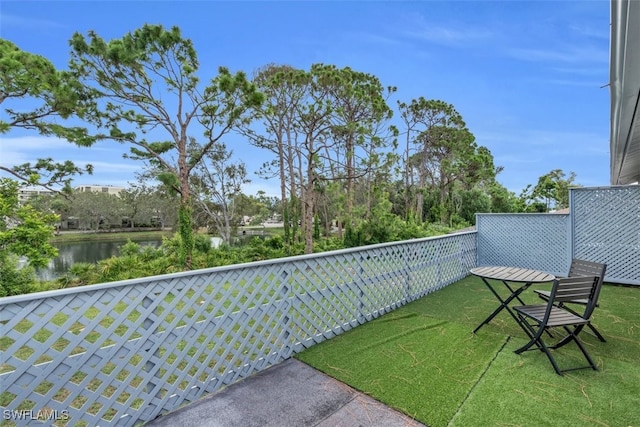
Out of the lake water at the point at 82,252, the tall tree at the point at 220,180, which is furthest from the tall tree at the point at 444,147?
the lake water at the point at 82,252

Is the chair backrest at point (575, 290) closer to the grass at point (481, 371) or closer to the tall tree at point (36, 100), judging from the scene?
the grass at point (481, 371)

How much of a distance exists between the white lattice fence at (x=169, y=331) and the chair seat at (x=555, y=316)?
1.64 m

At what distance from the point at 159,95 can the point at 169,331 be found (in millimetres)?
11976

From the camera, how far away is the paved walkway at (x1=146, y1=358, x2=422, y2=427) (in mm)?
1979

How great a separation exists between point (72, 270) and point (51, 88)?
6.23 metres

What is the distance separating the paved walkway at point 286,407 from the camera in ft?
6.49

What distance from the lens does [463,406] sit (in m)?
2.08

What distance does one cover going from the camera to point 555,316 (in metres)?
2.69

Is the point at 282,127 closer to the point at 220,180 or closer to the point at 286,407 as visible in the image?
the point at 220,180

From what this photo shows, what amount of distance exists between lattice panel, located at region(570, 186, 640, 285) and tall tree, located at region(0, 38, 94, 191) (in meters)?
14.8

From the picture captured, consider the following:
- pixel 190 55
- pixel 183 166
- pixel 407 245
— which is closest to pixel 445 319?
pixel 407 245

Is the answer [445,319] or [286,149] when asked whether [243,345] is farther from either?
[286,149]

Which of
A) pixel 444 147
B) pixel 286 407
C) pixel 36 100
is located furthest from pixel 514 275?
pixel 444 147

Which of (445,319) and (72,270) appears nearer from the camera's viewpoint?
(445,319)
